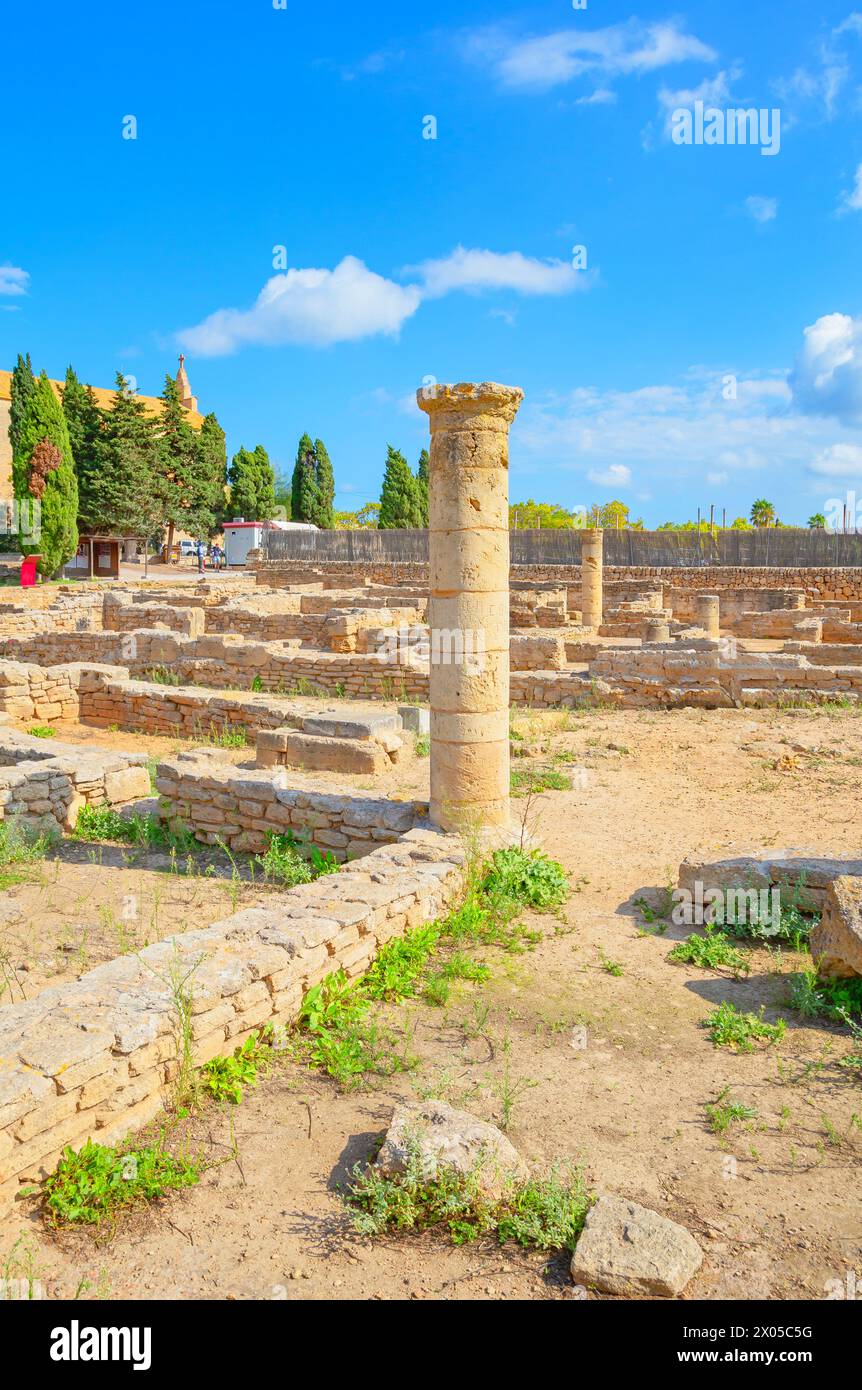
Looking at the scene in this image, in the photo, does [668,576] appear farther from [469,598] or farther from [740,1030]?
[740,1030]

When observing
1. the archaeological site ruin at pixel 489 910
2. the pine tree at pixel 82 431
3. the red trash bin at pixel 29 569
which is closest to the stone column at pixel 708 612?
the archaeological site ruin at pixel 489 910

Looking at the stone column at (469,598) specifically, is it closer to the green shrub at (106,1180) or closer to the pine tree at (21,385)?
the green shrub at (106,1180)

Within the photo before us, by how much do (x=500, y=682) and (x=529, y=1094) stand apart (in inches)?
141

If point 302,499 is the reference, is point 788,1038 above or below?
below

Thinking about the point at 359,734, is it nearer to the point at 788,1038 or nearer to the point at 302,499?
the point at 788,1038

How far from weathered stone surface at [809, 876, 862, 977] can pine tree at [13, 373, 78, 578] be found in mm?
40958

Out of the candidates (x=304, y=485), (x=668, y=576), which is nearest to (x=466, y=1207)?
(x=668, y=576)

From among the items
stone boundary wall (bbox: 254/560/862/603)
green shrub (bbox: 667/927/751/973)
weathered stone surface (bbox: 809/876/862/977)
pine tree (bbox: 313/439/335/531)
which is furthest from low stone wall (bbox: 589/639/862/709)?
pine tree (bbox: 313/439/335/531)

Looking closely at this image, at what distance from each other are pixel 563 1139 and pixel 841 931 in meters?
2.02

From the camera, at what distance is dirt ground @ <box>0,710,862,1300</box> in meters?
3.03

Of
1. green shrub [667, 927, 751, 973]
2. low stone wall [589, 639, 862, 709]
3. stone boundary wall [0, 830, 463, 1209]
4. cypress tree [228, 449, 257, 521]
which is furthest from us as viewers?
cypress tree [228, 449, 257, 521]

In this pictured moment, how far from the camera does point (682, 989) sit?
17.0 feet

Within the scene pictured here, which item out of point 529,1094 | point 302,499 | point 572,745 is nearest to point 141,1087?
point 529,1094

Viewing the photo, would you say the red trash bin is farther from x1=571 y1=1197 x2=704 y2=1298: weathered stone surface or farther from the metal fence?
A: x1=571 y1=1197 x2=704 y2=1298: weathered stone surface
